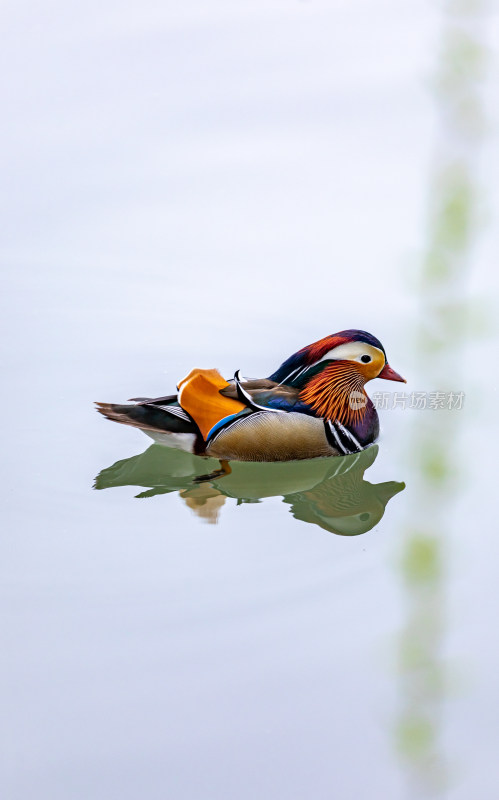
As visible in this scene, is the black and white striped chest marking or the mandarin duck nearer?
the mandarin duck

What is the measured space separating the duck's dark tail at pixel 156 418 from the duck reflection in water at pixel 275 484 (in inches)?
8.3

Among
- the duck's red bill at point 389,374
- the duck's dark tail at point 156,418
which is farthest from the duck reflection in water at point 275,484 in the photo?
the duck's red bill at point 389,374

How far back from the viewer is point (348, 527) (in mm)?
4844

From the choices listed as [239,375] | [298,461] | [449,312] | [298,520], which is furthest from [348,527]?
[449,312]

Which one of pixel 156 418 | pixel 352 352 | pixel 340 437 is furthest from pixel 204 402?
pixel 352 352

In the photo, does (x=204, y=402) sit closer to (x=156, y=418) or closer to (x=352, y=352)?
(x=156, y=418)

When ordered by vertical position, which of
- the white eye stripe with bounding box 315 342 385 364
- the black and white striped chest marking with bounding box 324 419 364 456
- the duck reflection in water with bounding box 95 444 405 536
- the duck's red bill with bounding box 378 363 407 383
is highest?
the white eye stripe with bounding box 315 342 385 364

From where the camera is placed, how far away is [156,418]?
5.25 meters

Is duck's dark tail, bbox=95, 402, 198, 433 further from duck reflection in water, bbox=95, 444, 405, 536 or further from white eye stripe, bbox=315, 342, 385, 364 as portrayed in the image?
white eye stripe, bbox=315, 342, 385, 364

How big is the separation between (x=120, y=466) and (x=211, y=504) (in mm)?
569

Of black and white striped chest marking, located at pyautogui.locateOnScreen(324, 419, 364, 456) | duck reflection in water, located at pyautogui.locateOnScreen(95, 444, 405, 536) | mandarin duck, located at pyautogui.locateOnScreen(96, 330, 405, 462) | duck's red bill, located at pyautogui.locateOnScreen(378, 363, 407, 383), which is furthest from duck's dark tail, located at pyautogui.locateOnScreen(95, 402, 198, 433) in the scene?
duck's red bill, located at pyautogui.locateOnScreen(378, 363, 407, 383)

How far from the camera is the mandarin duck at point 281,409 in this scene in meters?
5.23

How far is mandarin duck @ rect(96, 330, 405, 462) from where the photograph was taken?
17.2ft

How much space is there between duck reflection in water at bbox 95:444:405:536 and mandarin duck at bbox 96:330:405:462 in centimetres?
6
